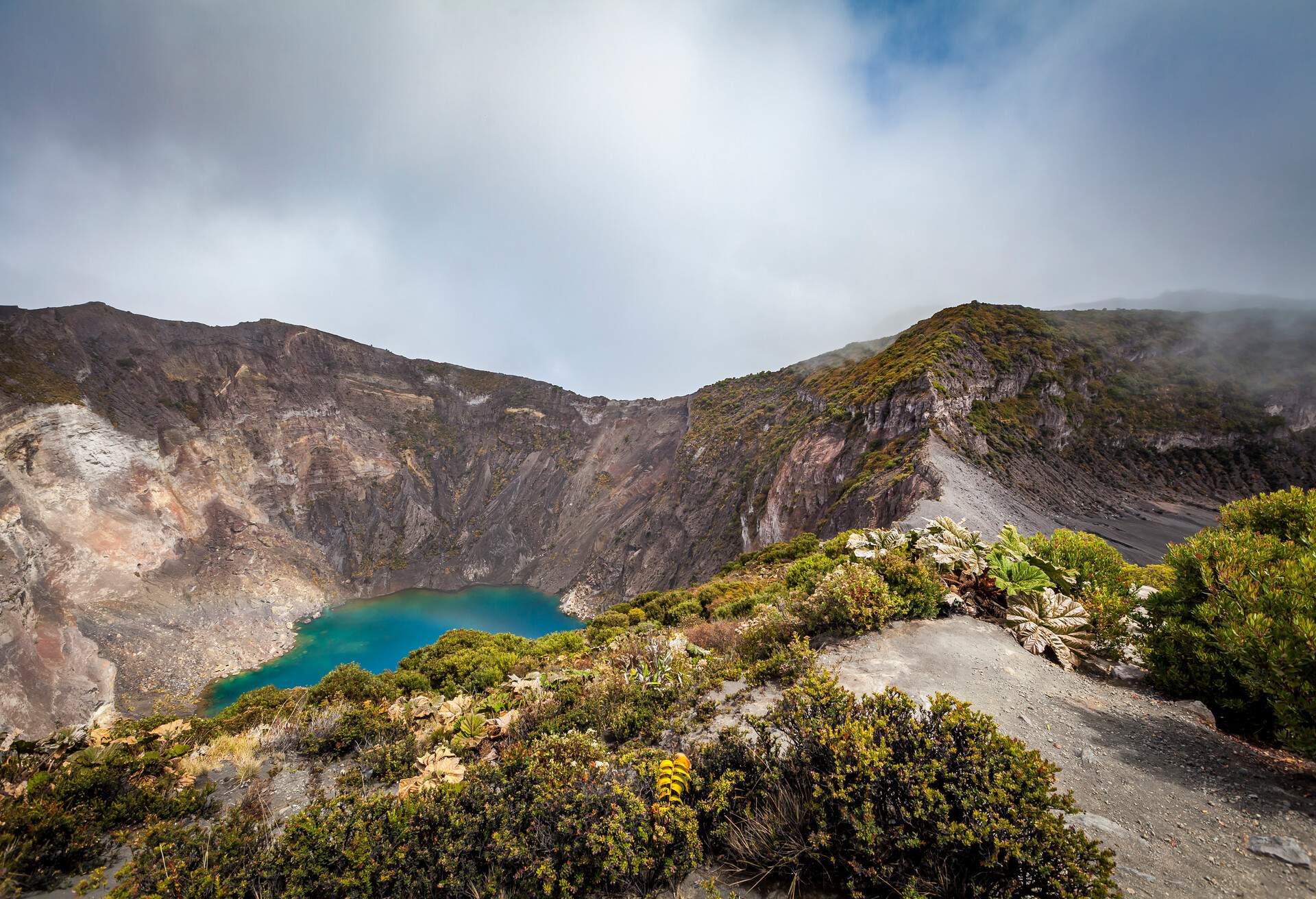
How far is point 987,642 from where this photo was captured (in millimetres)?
8414

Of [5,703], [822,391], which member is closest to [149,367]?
[5,703]

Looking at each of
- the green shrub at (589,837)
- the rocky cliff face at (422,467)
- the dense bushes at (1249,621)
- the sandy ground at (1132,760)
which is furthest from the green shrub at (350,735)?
the rocky cliff face at (422,467)

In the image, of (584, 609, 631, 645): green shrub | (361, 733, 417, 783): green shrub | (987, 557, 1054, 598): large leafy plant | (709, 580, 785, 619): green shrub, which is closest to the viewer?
(361, 733, 417, 783): green shrub

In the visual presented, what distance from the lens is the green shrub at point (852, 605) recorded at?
8.81m

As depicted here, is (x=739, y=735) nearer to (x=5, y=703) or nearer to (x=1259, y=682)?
(x=1259, y=682)

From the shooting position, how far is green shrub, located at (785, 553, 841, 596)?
39.6ft

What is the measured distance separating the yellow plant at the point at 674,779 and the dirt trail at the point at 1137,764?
3.46 meters

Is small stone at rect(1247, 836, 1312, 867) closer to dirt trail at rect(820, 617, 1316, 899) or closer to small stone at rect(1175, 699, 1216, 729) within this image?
dirt trail at rect(820, 617, 1316, 899)

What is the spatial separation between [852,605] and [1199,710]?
445cm

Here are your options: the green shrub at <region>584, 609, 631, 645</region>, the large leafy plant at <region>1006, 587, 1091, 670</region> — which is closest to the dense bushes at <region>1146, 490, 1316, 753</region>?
the large leafy plant at <region>1006, 587, 1091, 670</region>

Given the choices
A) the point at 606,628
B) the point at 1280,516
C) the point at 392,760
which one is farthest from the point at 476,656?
the point at 1280,516

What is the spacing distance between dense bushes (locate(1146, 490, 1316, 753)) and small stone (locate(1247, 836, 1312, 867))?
910mm

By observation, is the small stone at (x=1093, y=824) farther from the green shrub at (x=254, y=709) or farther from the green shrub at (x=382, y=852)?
the green shrub at (x=254, y=709)

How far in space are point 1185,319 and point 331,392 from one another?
117m
